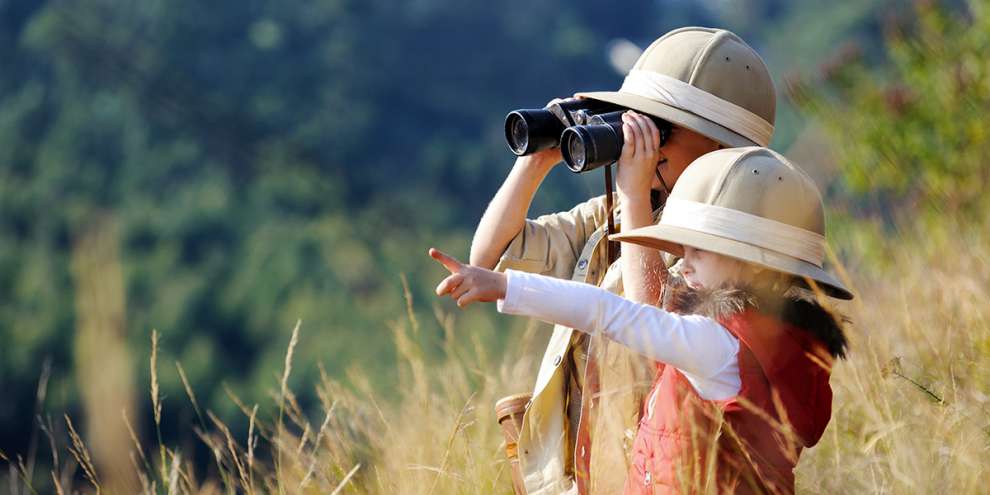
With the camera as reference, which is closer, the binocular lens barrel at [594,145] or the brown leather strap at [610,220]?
the binocular lens barrel at [594,145]

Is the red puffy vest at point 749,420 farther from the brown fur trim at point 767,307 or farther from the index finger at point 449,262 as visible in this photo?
the index finger at point 449,262

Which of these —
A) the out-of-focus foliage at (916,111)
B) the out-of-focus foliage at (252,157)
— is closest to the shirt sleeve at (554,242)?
the out-of-focus foliage at (916,111)

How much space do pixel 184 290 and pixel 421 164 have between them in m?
11.8

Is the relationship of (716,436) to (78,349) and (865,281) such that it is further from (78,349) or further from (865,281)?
(865,281)

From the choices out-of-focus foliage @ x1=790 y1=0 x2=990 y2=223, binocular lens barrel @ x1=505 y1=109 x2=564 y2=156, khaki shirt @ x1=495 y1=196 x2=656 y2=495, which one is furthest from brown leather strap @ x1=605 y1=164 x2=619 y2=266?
out-of-focus foliage @ x1=790 y1=0 x2=990 y2=223

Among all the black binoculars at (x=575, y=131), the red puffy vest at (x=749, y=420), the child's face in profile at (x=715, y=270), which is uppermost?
the black binoculars at (x=575, y=131)

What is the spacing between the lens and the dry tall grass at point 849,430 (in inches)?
62.8

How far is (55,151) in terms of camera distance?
4488 cm

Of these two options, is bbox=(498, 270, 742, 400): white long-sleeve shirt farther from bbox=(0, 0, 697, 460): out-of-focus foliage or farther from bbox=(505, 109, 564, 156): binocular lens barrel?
bbox=(0, 0, 697, 460): out-of-focus foliage

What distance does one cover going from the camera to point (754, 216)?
143 centimetres

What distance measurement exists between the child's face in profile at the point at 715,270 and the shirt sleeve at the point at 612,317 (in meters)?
0.13

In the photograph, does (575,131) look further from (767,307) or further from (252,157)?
(252,157)

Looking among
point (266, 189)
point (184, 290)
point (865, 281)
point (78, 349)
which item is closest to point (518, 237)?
point (78, 349)

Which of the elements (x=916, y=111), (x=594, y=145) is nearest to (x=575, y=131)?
(x=594, y=145)
